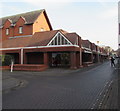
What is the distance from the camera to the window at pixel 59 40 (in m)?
18.4

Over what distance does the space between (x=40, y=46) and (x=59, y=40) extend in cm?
318

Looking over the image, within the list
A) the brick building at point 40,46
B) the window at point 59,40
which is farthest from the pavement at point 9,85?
the window at point 59,40

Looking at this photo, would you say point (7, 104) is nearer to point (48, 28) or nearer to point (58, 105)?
point (58, 105)

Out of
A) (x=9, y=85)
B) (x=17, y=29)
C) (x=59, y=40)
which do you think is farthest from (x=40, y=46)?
(x=17, y=29)

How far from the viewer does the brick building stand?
1822cm

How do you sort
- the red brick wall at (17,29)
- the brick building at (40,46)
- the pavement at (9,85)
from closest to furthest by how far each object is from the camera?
the pavement at (9,85), the brick building at (40,46), the red brick wall at (17,29)

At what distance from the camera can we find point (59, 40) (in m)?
18.9

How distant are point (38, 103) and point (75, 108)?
1.49 m

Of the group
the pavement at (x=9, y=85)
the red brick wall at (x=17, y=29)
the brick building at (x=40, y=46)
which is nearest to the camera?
the pavement at (x=9, y=85)

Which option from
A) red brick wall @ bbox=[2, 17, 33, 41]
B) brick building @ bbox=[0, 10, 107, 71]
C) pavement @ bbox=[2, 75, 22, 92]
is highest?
red brick wall @ bbox=[2, 17, 33, 41]

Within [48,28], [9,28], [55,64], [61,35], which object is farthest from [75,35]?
[9,28]

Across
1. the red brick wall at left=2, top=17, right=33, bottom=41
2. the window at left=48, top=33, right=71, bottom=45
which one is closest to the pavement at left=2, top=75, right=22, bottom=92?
the window at left=48, top=33, right=71, bottom=45

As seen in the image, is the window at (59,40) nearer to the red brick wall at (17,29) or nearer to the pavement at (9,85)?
the red brick wall at (17,29)

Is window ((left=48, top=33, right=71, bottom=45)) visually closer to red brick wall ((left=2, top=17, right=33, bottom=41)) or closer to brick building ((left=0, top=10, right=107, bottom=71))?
brick building ((left=0, top=10, right=107, bottom=71))
